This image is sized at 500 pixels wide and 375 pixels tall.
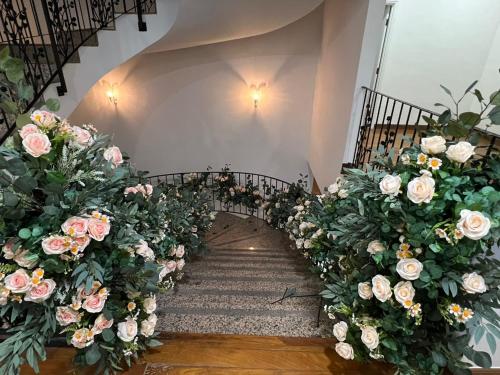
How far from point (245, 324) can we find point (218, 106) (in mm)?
5214

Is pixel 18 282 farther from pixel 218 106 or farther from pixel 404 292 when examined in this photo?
pixel 218 106

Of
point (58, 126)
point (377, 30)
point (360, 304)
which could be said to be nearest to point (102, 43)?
point (58, 126)

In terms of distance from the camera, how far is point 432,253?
3.35 ft

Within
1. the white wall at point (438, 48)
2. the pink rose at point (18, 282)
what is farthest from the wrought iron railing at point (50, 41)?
the white wall at point (438, 48)

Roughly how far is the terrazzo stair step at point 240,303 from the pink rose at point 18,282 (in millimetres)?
1362

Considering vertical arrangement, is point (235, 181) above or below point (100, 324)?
below

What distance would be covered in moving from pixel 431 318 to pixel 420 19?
4563 millimetres

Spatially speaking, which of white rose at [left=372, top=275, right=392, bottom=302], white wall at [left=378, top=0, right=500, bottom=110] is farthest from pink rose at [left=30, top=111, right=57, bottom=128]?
white wall at [left=378, top=0, right=500, bottom=110]

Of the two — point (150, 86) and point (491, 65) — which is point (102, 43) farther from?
point (491, 65)

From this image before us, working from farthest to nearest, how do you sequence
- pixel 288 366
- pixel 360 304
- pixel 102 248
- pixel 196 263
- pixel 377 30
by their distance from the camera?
pixel 196 263 → pixel 377 30 → pixel 288 366 → pixel 360 304 → pixel 102 248

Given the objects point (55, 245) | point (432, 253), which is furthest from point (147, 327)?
point (432, 253)

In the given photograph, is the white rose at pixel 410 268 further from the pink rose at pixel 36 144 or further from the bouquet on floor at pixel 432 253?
the pink rose at pixel 36 144

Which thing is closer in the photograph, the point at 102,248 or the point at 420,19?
the point at 102,248

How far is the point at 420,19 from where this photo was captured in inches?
158
